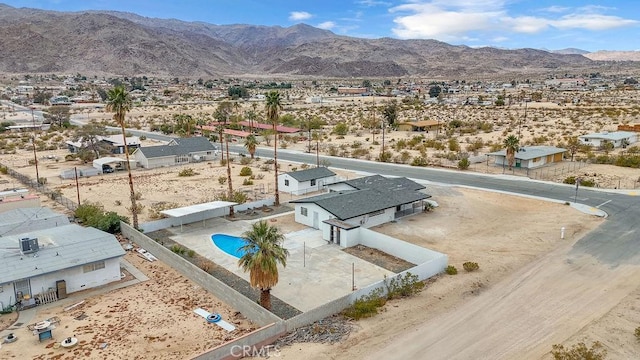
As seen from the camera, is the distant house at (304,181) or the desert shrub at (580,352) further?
the distant house at (304,181)

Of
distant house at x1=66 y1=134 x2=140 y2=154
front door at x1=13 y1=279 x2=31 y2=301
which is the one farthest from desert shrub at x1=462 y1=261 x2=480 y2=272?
distant house at x1=66 y1=134 x2=140 y2=154

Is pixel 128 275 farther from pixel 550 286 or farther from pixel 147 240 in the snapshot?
pixel 550 286

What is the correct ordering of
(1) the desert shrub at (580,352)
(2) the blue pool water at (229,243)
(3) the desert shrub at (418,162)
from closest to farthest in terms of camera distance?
(1) the desert shrub at (580,352)
(2) the blue pool water at (229,243)
(3) the desert shrub at (418,162)

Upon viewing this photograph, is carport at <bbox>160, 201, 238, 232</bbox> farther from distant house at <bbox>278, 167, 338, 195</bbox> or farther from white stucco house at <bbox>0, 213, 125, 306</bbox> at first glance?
distant house at <bbox>278, 167, 338, 195</bbox>

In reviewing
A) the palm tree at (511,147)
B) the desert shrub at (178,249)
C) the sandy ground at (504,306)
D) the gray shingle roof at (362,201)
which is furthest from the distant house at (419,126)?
the desert shrub at (178,249)

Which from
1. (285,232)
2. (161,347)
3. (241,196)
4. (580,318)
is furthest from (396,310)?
(241,196)

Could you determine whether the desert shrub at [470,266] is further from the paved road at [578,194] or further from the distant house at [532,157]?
the distant house at [532,157]
